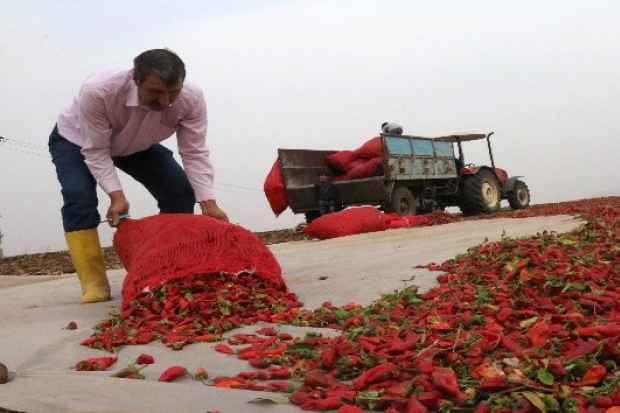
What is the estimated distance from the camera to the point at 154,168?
13.8ft

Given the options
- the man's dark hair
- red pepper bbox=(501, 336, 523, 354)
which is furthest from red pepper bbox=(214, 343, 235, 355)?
the man's dark hair

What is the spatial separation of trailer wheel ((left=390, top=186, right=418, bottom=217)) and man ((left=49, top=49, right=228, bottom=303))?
6263 millimetres

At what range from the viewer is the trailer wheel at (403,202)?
10.3 m

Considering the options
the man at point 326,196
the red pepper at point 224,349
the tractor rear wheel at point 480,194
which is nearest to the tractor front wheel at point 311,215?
the man at point 326,196

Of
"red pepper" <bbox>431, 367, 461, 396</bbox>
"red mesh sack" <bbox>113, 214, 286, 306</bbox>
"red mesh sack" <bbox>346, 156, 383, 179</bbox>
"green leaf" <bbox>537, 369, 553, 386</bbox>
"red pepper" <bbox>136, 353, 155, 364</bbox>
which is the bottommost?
"green leaf" <bbox>537, 369, 553, 386</bbox>

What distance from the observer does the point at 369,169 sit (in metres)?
10.5

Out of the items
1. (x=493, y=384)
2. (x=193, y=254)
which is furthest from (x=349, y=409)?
(x=193, y=254)

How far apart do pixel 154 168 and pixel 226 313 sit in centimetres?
160

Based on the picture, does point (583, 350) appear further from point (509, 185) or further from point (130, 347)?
point (509, 185)

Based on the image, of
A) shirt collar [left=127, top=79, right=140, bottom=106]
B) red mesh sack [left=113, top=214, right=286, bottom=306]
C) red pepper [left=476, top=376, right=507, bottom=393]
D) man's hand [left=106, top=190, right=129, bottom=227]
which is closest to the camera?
red pepper [left=476, top=376, right=507, bottom=393]

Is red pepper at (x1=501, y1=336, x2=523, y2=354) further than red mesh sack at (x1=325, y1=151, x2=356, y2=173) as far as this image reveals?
No

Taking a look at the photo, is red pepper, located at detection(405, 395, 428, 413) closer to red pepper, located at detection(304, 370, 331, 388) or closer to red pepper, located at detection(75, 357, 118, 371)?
red pepper, located at detection(304, 370, 331, 388)

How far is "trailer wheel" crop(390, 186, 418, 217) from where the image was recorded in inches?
404

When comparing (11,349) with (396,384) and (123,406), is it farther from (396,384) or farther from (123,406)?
(396,384)
